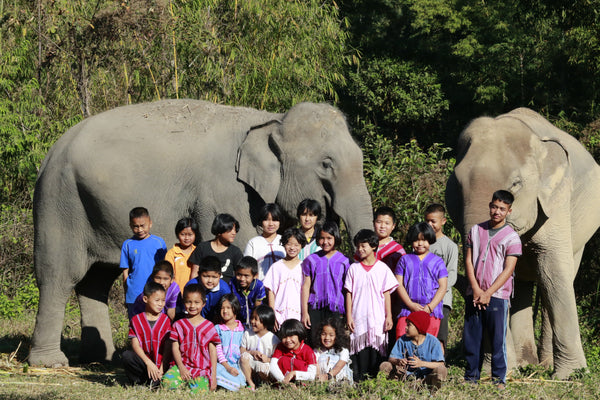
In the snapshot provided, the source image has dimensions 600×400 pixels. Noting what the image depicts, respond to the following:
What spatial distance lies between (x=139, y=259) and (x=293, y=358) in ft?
5.55

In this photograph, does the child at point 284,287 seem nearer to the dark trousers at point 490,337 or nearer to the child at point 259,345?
the child at point 259,345

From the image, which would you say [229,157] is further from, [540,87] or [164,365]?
[540,87]

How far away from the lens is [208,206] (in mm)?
8055

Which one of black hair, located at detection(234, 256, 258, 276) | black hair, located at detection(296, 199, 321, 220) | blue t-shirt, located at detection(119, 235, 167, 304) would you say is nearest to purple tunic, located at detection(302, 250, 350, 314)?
black hair, located at detection(234, 256, 258, 276)

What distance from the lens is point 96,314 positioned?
916cm

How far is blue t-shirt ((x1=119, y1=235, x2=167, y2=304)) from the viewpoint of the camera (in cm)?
743

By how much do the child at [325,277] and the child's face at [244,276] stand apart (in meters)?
0.40

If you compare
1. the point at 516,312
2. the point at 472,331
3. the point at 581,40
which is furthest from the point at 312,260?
the point at 581,40

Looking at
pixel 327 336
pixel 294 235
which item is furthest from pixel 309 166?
pixel 327 336

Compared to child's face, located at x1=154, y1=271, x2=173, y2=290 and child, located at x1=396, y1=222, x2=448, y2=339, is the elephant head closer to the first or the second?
child, located at x1=396, y1=222, x2=448, y2=339

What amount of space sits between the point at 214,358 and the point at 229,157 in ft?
7.24

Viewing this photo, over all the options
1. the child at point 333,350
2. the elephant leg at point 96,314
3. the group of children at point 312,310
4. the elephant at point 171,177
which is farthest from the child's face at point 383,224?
the elephant leg at point 96,314

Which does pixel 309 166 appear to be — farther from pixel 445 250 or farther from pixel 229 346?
pixel 229 346

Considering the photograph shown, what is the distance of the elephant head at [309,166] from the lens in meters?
7.96
